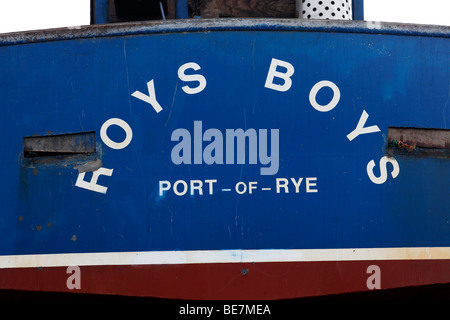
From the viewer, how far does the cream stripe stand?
413 cm

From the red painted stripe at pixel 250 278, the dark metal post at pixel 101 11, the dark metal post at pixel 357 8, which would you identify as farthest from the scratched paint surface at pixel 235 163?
the dark metal post at pixel 101 11

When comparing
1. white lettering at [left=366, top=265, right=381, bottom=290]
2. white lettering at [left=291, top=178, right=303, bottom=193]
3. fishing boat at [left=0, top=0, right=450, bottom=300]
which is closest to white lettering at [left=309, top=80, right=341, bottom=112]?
fishing boat at [left=0, top=0, right=450, bottom=300]

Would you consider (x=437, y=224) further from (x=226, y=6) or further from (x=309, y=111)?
(x=226, y=6)

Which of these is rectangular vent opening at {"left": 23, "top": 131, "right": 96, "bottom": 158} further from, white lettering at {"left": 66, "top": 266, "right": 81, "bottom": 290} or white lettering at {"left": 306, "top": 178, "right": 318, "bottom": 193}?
white lettering at {"left": 306, "top": 178, "right": 318, "bottom": 193}

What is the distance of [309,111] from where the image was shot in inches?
167

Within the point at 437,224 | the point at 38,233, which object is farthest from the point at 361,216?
the point at 38,233

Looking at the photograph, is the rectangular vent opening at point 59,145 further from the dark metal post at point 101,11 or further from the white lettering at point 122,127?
the dark metal post at point 101,11

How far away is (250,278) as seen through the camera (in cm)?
411

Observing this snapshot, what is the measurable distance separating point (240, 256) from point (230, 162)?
0.61 metres

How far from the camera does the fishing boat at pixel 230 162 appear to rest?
4148mm

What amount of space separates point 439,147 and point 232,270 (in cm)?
165

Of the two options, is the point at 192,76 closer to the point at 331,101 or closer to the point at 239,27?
the point at 239,27

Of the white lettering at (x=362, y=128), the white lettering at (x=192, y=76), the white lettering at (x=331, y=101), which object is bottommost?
the white lettering at (x=362, y=128)

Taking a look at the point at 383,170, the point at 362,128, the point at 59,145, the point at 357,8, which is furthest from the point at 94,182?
the point at 357,8
